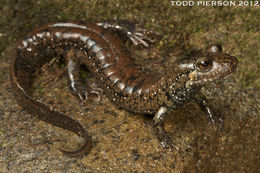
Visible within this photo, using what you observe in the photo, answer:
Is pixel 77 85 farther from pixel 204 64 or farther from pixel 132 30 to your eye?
pixel 204 64

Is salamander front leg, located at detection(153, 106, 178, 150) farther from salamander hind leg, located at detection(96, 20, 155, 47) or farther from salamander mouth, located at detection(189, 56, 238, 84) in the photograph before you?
salamander hind leg, located at detection(96, 20, 155, 47)

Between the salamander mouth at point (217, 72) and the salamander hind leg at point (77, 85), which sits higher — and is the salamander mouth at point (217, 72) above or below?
above

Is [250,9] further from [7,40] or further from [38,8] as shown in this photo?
[7,40]

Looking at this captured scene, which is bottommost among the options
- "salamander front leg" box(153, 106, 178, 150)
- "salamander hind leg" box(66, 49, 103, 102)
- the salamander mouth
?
"salamander front leg" box(153, 106, 178, 150)

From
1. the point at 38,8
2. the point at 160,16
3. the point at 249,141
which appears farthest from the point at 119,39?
the point at 249,141

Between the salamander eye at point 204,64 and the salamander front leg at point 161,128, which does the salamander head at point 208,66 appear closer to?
the salamander eye at point 204,64

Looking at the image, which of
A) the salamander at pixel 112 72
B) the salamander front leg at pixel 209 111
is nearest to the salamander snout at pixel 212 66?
the salamander at pixel 112 72

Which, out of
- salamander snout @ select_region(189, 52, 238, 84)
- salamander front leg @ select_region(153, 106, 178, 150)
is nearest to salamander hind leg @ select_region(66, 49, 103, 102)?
salamander front leg @ select_region(153, 106, 178, 150)

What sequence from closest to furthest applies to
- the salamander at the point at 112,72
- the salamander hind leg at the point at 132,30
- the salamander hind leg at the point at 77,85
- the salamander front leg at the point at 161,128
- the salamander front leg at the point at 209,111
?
the salamander at the point at 112,72 → the salamander front leg at the point at 161,128 → the salamander front leg at the point at 209,111 → the salamander hind leg at the point at 77,85 → the salamander hind leg at the point at 132,30
